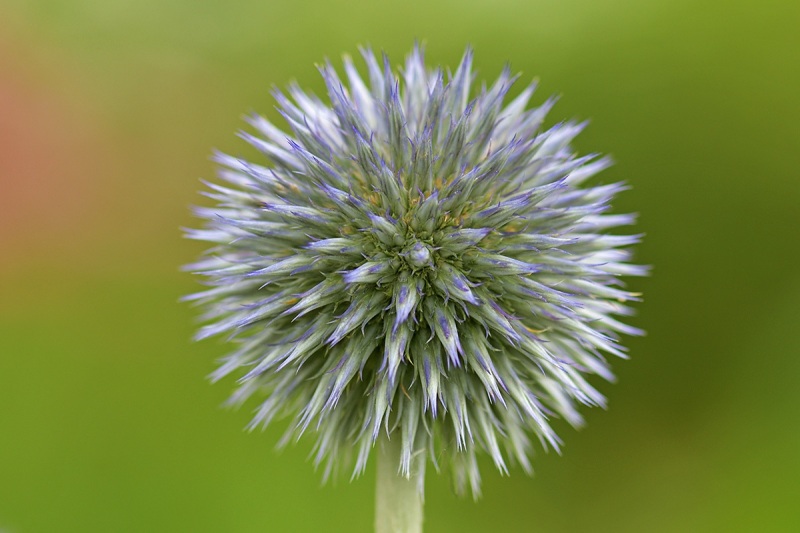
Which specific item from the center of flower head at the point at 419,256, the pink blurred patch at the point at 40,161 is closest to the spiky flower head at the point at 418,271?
the center of flower head at the point at 419,256

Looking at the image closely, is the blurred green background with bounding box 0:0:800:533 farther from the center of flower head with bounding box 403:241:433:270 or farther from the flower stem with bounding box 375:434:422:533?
the center of flower head with bounding box 403:241:433:270

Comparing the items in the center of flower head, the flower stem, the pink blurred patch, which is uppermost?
the pink blurred patch

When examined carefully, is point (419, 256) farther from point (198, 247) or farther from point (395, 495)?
point (198, 247)

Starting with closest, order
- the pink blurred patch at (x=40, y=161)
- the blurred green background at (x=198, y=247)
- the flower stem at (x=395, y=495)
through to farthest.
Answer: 1. the flower stem at (x=395, y=495)
2. the blurred green background at (x=198, y=247)
3. the pink blurred patch at (x=40, y=161)

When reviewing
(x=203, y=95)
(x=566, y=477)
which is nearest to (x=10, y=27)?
(x=203, y=95)

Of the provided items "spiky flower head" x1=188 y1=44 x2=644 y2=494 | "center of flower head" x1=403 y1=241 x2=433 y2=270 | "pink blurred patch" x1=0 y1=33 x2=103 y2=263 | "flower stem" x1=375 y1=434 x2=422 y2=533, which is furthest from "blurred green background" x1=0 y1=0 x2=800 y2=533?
"center of flower head" x1=403 y1=241 x2=433 y2=270

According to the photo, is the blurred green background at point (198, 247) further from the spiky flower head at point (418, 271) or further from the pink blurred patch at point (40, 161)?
the spiky flower head at point (418, 271)

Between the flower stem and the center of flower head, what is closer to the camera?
the center of flower head
